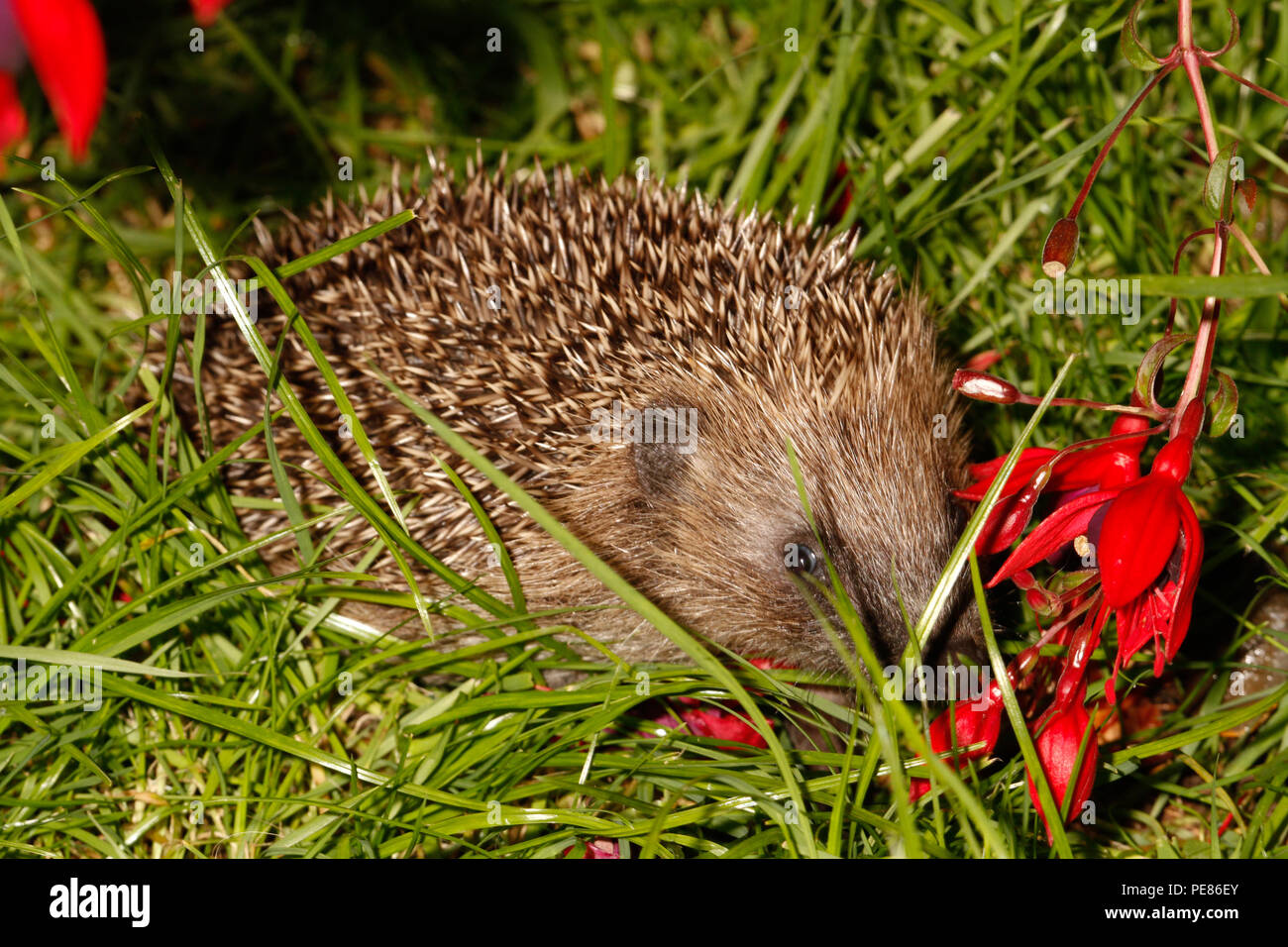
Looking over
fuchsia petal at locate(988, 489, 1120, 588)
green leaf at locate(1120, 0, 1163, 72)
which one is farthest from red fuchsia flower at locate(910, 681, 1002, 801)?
green leaf at locate(1120, 0, 1163, 72)

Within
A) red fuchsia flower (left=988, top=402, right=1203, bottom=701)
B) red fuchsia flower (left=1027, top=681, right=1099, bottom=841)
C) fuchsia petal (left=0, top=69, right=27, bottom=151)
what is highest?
fuchsia petal (left=0, top=69, right=27, bottom=151)

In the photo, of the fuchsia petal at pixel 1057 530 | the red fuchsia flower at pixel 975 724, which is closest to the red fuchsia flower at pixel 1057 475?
the fuchsia petal at pixel 1057 530

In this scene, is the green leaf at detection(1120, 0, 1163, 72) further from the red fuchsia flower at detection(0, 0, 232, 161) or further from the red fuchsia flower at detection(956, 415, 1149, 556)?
the red fuchsia flower at detection(0, 0, 232, 161)

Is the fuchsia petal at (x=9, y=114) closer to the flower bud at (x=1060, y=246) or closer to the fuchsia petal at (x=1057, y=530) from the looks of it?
the flower bud at (x=1060, y=246)

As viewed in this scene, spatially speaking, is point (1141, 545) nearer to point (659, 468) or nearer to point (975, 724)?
point (975, 724)

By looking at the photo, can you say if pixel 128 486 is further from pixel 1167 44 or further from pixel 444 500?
pixel 1167 44

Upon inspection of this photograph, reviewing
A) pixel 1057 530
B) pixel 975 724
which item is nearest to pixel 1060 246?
pixel 1057 530
